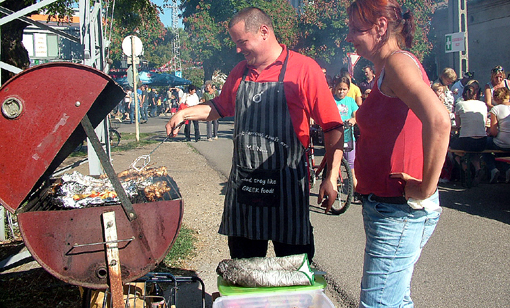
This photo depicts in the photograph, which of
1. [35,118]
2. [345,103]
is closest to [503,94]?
[345,103]

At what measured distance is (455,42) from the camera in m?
12.2

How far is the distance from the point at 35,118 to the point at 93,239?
670 mm

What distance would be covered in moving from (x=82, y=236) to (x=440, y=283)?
300cm

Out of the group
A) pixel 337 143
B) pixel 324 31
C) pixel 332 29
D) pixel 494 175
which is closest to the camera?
pixel 337 143

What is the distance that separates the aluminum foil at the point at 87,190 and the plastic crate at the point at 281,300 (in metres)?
0.92

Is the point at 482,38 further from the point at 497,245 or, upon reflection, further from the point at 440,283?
the point at 440,283

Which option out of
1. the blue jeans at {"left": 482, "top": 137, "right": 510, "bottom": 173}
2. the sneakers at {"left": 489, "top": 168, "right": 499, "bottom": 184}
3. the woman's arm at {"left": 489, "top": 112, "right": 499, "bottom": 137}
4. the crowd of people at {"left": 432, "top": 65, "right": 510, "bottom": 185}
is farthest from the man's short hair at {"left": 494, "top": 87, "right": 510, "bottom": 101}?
the sneakers at {"left": 489, "top": 168, "right": 499, "bottom": 184}

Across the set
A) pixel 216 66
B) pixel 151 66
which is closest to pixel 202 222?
pixel 216 66

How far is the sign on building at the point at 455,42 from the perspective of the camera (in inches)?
476

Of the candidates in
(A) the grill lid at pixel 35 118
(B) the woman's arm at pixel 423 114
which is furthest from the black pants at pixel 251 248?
(A) the grill lid at pixel 35 118

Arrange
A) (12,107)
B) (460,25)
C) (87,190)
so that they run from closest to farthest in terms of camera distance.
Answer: (12,107)
(87,190)
(460,25)

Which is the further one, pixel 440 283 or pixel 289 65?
pixel 440 283

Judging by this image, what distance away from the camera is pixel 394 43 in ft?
6.66

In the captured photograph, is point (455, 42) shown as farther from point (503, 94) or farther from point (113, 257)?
point (113, 257)
